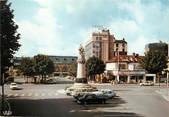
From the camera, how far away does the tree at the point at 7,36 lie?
46.2 m

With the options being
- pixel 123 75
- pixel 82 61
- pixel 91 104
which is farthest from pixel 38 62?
pixel 91 104

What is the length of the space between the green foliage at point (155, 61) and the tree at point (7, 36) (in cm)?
8473

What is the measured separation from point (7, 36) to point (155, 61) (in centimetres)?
8626

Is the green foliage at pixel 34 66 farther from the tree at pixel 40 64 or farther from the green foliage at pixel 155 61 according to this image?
the green foliage at pixel 155 61

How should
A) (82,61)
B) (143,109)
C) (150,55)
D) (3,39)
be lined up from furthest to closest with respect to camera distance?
(150,55), (82,61), (143,109), (3,39)

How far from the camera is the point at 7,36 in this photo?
47812 mm

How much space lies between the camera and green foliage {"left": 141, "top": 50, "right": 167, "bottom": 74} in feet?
425

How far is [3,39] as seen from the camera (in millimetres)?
46031

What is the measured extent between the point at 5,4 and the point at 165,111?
19.4m

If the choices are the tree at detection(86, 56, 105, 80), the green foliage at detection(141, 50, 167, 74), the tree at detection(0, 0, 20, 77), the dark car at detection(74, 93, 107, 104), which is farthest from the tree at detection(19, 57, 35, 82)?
the tree at detection(0, 0, 20, 77)

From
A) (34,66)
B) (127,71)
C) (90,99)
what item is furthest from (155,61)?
(90,99)

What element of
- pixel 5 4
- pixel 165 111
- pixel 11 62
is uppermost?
pixel 5 4

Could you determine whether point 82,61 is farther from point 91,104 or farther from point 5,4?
point 5,4

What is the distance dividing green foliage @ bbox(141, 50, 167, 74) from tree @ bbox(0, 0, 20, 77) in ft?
278
